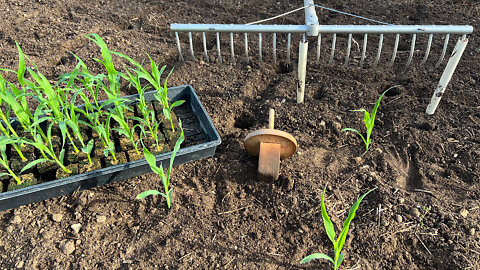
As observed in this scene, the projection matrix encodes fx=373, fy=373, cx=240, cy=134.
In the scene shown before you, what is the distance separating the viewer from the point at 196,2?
3.54 metres

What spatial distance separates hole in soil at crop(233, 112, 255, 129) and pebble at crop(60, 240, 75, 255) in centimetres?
120

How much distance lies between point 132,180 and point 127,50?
1355 mm

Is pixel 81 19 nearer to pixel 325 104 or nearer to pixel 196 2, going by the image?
pixel 196 2

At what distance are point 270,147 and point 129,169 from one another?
2.52 ft

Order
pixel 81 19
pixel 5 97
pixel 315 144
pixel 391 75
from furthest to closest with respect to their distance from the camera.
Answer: pixel 81 19
pixel 391 75
pixel 315 144
pixel 5 97

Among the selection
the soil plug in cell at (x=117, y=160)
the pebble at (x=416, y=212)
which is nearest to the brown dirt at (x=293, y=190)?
the pebble at (x=416, y=212)

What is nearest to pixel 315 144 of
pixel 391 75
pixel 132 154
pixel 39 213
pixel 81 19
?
pixel 391 75

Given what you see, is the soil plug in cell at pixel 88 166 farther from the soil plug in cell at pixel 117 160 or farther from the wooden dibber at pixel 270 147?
the wooden dibber at pixel 270 147

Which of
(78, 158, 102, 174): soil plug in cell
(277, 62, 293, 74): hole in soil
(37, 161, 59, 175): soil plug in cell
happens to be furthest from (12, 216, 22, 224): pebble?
(277, 62, 293, 74): hole in soil

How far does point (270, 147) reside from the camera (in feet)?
6.54

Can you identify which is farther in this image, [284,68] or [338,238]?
[284,68]

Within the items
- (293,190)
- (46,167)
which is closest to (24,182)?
(46,167)

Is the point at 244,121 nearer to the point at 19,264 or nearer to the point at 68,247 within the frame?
the point at 68,247

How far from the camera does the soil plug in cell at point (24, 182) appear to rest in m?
1.93
